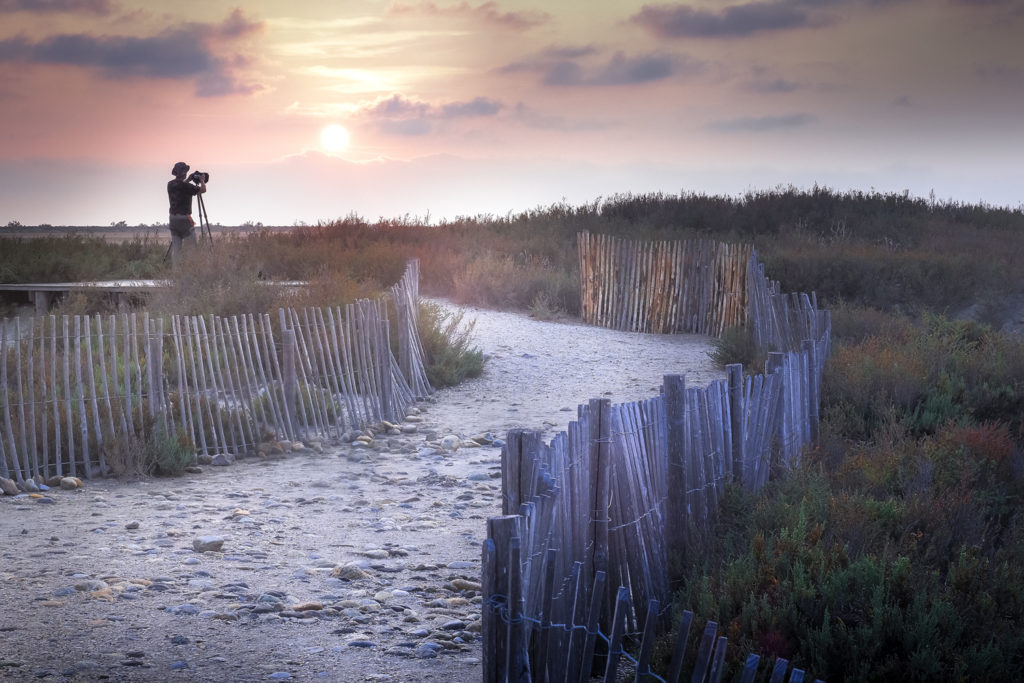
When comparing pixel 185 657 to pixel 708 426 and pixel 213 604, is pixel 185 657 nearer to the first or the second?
pixel 213 604

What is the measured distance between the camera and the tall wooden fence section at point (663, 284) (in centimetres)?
1571

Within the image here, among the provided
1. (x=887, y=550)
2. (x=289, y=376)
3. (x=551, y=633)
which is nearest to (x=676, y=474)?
(x=887, y=550)

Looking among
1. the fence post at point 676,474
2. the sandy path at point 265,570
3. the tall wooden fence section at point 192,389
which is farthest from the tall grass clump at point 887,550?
the tall wooden fence section at point 192,389

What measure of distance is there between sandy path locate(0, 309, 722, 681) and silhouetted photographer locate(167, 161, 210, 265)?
10.2m

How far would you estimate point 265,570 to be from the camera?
583cm

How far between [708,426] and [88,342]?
16.9 feet

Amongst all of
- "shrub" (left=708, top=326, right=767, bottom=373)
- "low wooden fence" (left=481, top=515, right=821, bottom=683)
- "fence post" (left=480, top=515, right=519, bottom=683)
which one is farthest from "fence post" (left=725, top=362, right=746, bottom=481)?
"shrub" (left=708, top=326, right=767, bottom=373)

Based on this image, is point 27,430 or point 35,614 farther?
point 27,430

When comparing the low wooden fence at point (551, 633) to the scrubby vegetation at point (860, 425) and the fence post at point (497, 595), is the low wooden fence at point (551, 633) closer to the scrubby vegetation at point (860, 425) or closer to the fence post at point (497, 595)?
the fence post at point (497, 595)

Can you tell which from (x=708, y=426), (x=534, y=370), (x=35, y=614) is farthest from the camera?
(x=534, y=370)

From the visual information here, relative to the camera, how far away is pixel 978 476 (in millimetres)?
6516

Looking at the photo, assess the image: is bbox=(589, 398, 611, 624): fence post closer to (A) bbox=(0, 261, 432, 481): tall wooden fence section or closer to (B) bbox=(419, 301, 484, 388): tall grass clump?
(A) bbox=(0, 261, 432, 481): tall wooden fence section

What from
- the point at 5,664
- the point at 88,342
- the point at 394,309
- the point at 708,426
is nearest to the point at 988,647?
the point at 708,426

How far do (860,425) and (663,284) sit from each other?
8.23 m
